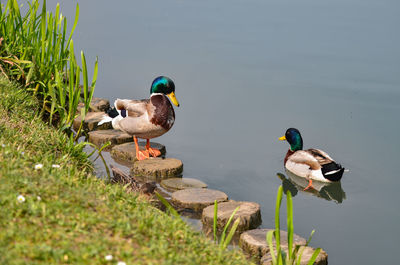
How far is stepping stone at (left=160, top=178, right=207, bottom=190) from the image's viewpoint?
17.2 ft

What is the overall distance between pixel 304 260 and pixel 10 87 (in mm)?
3329

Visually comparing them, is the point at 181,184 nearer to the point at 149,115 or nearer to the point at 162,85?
the point at 149,115

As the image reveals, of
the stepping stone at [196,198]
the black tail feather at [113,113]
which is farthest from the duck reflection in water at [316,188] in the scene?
the black tail feather at [113,113]

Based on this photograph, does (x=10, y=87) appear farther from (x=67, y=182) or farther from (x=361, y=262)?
(x=361, y=262)

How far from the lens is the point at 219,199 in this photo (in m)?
4.81

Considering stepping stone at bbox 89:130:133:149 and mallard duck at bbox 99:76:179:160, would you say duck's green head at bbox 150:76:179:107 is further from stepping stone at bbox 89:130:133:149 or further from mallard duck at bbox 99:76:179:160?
stepping stone at bbox 89:130:133:149

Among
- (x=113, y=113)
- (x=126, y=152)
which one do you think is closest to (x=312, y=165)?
(x=126, y=152)

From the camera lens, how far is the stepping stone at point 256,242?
3885 mm

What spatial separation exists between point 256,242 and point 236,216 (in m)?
0.49

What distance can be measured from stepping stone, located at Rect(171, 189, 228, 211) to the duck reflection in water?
139cm

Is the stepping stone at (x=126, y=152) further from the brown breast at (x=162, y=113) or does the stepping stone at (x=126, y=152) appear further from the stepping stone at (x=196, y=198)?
the stepping stone at (x=196, y=198)

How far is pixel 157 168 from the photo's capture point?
5602 mm

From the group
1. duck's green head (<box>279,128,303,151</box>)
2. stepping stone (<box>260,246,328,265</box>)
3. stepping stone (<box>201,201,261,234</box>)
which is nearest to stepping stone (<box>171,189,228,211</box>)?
stepping stone (<box>201,201,261,234</box>)

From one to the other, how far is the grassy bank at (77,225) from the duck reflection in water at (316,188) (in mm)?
2995
